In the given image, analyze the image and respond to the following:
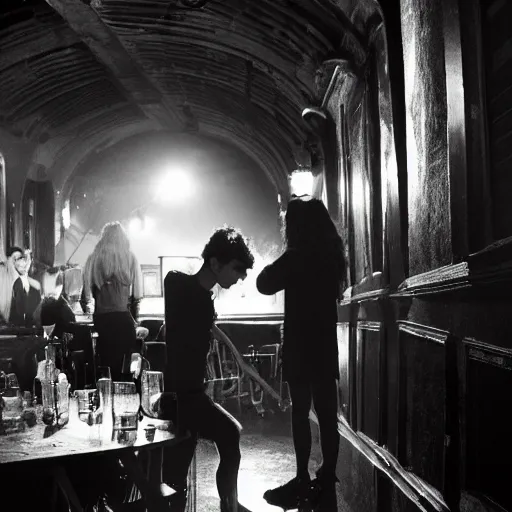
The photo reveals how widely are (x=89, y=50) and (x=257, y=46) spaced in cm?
317

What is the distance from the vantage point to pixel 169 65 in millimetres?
10469

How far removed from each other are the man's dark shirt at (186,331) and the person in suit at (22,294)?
811 cm

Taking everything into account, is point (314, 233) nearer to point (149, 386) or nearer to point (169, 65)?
point (149, 386)

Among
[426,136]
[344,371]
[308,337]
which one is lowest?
[344,371]

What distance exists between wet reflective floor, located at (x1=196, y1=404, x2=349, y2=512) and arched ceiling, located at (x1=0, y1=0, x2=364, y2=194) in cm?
343

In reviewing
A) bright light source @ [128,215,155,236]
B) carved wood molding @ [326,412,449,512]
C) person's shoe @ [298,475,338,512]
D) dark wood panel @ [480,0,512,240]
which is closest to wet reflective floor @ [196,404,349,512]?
person's shoe @ [298,475,338,512]

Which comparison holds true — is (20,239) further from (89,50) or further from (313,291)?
(313,291)

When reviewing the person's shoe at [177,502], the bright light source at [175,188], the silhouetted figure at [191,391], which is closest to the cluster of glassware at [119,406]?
the silhouetted figure at [191,391]

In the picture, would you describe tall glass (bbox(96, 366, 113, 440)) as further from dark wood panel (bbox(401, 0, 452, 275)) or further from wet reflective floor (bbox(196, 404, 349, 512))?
dark wood panel (bbox(401, 0, 452, 275))

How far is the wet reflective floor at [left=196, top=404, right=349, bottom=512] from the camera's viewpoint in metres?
4.94

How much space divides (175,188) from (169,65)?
545cm

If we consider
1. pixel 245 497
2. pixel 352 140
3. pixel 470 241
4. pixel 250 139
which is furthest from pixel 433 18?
pixel 250 139

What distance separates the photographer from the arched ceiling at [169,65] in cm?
711

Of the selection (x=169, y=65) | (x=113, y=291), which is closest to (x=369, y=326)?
(x=113, y=291)
